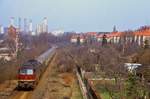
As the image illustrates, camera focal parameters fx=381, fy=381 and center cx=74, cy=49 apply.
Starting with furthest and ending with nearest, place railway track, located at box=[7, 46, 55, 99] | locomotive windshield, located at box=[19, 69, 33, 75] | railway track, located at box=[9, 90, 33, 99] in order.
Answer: locomotive windshield, located at box=[19, 69, 33, 75] → railway track, located at box=[7, 46, 55, 99] → railway track, located at box=[9, 90, 33, 99]

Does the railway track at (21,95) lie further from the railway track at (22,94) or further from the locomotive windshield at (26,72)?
the locomotive windshield at (26,72)

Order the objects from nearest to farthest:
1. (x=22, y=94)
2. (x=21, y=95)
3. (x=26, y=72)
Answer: (x=21, y=95)
(x=22, y=94)
(x=26, y=72)

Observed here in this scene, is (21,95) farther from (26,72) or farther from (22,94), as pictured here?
(26,72)

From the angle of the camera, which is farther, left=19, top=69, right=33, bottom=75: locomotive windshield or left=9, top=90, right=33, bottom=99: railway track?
left=19, top=69, right=33, bottom=75: locomotive windshield

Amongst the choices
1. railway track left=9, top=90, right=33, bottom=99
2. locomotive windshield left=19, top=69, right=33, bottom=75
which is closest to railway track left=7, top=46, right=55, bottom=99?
railway track left=9, top=90, right=33, bottom=99

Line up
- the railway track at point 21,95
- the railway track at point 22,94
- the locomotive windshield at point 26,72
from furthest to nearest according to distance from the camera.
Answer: the locomotive windshield at point 26,72
the railway track at point 22,94
the railway track at point 21,95

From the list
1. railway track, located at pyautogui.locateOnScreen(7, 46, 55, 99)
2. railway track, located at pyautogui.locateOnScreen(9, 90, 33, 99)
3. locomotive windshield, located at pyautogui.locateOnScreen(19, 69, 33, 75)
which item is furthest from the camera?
locomotive windshield, located at pyautogui.locateOnScreen(19, 69, 33, 75)

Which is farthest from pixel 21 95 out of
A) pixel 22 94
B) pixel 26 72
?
pixel 26 72

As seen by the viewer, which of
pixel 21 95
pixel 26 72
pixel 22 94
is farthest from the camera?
pixel 26 72

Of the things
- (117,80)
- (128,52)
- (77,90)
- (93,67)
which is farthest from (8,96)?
(128,52)

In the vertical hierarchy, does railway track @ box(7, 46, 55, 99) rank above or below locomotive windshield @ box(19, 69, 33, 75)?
below

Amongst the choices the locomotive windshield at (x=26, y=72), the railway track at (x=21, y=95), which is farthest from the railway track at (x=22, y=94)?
the locomotive windshield at (x=26, y=72)

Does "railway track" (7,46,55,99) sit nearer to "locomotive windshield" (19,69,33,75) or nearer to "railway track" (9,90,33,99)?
"railway track" (9,90,33,99)

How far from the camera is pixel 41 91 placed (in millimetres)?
30453
